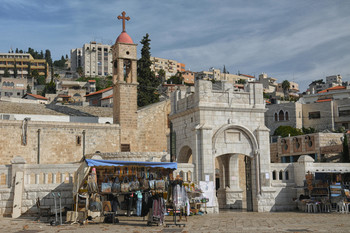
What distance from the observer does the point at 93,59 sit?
14788cm

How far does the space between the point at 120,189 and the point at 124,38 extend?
23.8 metres

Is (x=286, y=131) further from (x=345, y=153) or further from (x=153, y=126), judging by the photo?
(x=153, y=126)

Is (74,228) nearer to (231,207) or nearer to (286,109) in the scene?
(231,207)

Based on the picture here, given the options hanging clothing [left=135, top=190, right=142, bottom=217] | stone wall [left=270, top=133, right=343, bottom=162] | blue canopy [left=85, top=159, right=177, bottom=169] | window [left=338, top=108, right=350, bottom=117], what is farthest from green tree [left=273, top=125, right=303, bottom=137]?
hanging clothing [left=135, top=190, right=142, bottom=217]

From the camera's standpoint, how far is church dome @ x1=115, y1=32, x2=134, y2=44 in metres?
36.6

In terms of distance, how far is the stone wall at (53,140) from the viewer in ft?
105

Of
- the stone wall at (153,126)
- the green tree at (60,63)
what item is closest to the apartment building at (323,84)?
the stone wall at (153,126)

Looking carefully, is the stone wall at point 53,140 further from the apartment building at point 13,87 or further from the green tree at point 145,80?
the apartment building at point 13,87

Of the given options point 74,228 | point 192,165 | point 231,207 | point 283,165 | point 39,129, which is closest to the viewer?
point 74,228

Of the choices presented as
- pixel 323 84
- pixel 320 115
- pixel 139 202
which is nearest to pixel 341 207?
pixel 139 202

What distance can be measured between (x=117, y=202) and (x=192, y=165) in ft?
15.0

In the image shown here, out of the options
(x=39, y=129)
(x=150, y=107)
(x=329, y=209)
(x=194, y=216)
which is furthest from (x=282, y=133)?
(x=194, y=216)

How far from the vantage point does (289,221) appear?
48.7ft

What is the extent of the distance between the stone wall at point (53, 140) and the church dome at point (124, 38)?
764 cm
